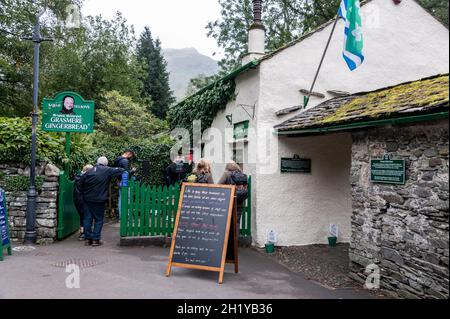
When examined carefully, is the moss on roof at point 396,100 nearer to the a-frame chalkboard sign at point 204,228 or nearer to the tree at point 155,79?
the a-frame chalkboard sign at point 204,228

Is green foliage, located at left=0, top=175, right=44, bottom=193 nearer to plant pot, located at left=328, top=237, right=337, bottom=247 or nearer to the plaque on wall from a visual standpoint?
the plaque on wall

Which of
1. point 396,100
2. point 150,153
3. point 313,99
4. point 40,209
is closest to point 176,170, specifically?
point 150,153

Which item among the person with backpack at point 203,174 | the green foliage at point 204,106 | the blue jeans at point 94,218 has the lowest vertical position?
the blue jeans at point 94,218

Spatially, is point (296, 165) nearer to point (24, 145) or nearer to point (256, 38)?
point (256, 38)

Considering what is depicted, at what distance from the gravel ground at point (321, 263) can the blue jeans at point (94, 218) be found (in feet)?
11.0

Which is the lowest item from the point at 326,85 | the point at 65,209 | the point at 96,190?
the point at 65,209

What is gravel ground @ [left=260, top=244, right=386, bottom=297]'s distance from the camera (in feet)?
21.3

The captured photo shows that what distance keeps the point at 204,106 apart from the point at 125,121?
36.5 ft

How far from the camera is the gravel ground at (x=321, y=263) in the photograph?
6.49m

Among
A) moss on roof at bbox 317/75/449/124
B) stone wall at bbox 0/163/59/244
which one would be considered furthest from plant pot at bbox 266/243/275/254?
stone wall at bbox 0/163/59/244

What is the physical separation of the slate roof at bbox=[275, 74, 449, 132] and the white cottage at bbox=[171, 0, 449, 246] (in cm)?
54

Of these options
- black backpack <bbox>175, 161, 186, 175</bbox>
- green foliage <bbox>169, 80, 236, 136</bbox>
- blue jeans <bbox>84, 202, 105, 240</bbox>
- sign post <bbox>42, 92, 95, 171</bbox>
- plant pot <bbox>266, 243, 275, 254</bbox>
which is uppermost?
green foliage <bbox>169, 80, 236, 136</bbox>

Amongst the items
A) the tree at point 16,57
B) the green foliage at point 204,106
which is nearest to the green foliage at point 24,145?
the green foliage at point 204,106

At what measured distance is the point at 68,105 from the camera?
9547 millimetres
